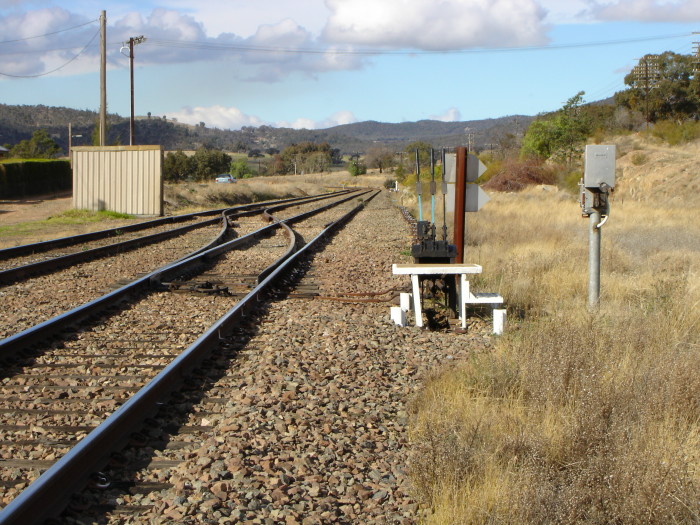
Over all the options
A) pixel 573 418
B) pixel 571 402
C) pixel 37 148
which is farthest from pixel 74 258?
pixel 37 148

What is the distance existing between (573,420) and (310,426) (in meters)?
1.72

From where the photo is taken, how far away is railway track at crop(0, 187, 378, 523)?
4500 millimetres

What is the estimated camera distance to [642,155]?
46.1 m

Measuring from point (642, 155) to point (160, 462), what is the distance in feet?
149

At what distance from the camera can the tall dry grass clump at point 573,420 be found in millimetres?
4016

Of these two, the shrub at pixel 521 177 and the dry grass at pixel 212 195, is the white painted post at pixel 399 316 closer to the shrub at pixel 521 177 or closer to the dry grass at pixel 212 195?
the dry grass at pixel 212 195

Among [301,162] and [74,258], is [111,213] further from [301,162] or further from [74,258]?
[301,162]

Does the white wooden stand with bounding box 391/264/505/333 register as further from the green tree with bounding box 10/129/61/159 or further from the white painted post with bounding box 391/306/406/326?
the green tree with bounding box 10/129/61/159

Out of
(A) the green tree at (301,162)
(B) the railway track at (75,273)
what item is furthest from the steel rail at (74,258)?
(A) the green tree at (301,162)

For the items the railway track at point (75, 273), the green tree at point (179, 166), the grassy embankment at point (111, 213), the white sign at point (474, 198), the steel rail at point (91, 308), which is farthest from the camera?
the green tree at point (179, 166)

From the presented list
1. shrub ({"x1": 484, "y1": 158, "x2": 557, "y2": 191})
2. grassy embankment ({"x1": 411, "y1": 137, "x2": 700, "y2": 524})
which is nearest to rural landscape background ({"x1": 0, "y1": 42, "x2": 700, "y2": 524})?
grassy embankment ({"x1": 411, "y1": 137, "x2": 700, "y2": 524})

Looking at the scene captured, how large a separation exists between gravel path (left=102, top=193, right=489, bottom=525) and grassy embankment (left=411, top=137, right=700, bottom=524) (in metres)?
0.26

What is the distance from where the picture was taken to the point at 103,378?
6.54 m

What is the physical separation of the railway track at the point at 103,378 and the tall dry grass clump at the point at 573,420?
5.66 ft
